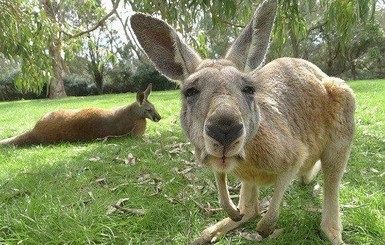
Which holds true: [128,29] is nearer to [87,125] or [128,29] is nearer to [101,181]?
[101,181]

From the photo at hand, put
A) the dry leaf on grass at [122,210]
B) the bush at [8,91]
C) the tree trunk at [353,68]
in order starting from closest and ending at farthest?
the dry leaf on grass at [122,210], the bush at [8,91], the tree trunk at [353,68]

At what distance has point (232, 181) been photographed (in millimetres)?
Answer: 3660

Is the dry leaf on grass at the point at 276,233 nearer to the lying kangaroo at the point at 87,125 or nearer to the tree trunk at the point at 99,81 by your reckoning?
the lying kangaroo at the point at 87,125

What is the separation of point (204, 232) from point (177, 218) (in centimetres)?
32

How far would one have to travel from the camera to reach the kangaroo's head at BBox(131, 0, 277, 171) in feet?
5.86

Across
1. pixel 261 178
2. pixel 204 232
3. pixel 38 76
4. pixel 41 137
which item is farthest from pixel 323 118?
pixel 41 137

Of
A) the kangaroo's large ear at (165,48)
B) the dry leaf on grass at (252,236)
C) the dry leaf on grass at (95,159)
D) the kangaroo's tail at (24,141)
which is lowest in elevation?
the kangaroo's tail at (24,141)

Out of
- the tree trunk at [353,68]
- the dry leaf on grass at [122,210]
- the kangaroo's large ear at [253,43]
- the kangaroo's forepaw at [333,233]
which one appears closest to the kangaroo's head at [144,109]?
the dry leaf on grass at [122,210]

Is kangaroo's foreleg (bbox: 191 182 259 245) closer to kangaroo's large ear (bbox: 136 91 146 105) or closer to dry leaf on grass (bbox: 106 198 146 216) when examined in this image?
dry leaf on grass (bbox: 106 198 146 216)

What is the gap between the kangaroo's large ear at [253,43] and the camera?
2502mm

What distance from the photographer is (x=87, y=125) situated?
5969 mm

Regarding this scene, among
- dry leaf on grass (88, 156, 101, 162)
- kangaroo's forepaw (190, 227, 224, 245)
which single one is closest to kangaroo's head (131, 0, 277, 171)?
kangaroo's forepaw (190, 227, 224, 245)

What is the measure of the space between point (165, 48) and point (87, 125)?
3727mm

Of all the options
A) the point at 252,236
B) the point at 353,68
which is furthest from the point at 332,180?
the point at 353,68
